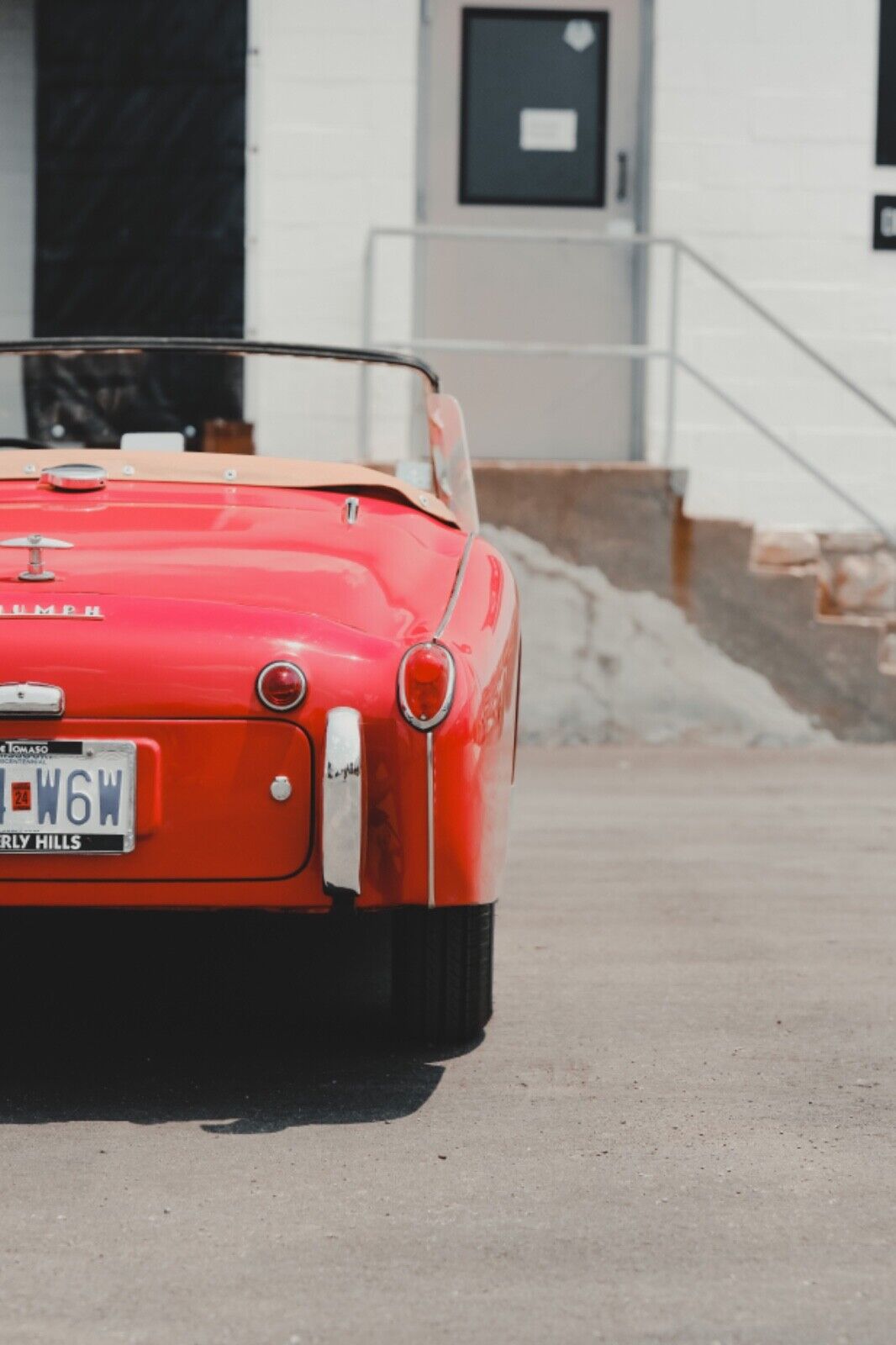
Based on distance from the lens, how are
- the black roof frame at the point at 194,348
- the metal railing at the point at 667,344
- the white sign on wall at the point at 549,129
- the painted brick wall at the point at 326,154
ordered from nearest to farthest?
the black roof frame at the point at 194,348 < the metal railing at the point at 667,344 < the painted brick wall at the point at 326,154 < the white sign on wall at the point at 549,129

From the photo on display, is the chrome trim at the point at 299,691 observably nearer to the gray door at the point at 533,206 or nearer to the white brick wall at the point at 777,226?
the gray door at the point at 533,206

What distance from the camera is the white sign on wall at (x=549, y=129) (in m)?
10.5

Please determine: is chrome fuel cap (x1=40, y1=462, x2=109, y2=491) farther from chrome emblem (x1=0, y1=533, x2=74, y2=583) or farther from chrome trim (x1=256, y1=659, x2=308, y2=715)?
chrome trim (x1=256, y1=659, x2=308, y2=715)

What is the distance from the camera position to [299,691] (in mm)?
3357

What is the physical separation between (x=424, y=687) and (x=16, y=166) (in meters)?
8.41

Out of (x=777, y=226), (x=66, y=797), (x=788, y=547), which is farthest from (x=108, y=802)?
(x=777, y=226)

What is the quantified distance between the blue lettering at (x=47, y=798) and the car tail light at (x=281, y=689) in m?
0.38

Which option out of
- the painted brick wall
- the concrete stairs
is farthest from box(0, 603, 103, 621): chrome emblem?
the painted brick wall

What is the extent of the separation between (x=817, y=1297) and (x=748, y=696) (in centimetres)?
714

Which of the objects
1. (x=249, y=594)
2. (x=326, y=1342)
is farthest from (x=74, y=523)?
(x=326, y=1342)

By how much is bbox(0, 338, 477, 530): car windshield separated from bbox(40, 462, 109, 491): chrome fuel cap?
0.27 m

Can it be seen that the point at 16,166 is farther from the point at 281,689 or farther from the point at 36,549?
the point at 281,689

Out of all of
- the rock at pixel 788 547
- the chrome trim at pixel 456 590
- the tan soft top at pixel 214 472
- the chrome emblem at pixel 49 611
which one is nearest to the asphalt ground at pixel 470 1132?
the chrome emblem at pixel 49 611

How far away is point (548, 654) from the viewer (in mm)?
9438
